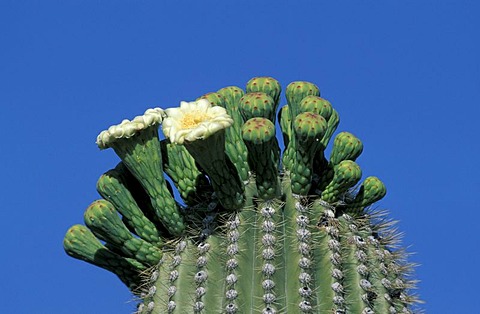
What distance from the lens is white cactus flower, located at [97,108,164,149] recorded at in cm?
775

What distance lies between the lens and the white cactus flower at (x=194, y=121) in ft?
24.1

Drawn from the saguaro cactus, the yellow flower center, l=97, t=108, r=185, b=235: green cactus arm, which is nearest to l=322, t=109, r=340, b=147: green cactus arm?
the saguaro cactus

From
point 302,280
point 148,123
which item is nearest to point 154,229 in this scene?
point 148,123

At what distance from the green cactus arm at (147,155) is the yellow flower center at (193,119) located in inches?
10.0

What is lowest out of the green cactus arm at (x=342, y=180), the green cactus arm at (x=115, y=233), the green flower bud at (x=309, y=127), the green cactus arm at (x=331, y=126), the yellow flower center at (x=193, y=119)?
the green cactus arm at (x=115, y=233)

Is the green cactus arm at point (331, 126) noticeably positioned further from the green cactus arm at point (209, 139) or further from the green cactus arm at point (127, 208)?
the green cactus arm at point (127, 208)

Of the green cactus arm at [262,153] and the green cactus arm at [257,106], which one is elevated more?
the green cactus arm at [257,106]

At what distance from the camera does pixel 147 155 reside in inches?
309

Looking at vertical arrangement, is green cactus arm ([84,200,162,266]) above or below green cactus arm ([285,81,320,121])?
below

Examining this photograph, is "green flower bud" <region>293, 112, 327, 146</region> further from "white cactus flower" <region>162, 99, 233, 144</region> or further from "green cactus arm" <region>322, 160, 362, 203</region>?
"white cactus flower" <region>162, 99, 233, 144</region>

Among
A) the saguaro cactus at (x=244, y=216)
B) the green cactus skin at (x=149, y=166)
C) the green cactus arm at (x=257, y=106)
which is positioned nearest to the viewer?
the saguaro cactus at (x=244, y=216)

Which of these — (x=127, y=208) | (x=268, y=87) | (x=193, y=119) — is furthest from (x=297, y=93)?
(x=127, y=208)

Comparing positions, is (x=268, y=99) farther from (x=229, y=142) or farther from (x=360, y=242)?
(x=360, y=242)

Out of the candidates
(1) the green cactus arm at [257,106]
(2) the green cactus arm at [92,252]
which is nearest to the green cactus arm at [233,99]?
(1) the green cactus arm at [257,106]
